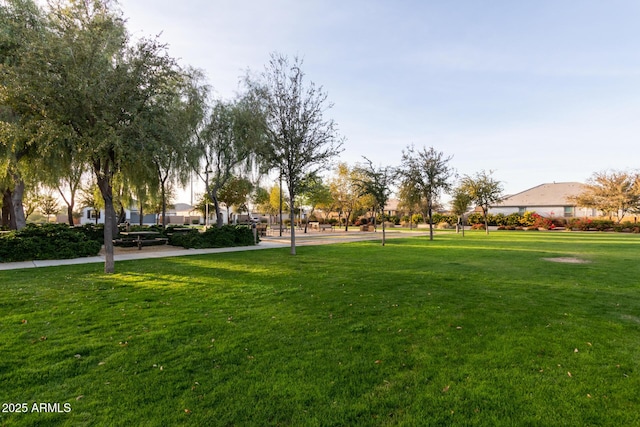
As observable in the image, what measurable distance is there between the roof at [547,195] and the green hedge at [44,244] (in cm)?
4856

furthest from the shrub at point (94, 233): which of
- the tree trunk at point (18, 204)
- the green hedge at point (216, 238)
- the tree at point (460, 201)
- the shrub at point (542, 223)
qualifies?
the shrub at point (542, 223)

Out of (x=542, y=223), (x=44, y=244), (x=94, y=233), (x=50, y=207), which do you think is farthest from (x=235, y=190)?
(x=50, y=207)

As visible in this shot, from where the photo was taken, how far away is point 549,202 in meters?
46.6

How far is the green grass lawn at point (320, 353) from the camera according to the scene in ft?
8.37

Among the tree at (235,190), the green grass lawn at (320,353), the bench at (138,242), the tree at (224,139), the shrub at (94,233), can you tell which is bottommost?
the green grass lawn at (320,353)

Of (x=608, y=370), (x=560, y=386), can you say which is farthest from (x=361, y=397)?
(x=608, y=370)

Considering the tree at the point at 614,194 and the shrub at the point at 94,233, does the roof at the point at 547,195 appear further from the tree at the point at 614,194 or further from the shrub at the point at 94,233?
the shrub at the point at 94,233

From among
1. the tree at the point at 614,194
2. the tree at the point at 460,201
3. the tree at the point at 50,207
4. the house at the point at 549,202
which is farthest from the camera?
the house at the point at 549,202

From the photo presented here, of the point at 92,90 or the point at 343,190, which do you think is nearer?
the point at 92,90

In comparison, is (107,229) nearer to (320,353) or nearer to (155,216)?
(320,353)

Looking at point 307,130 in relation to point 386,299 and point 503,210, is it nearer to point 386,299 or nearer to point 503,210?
point 386,299

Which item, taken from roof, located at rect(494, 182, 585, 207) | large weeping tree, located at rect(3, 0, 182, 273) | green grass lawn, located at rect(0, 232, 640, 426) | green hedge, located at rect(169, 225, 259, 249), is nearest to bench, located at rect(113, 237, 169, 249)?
green hedge, located at rect(169, 225, 259, 249)

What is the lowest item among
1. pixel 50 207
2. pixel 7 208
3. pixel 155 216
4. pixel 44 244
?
pixel 44 244

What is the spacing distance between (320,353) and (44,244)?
456 inches
